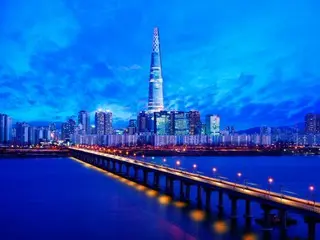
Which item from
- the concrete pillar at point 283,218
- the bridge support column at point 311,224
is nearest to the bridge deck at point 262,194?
the bridge support column at point 311,224

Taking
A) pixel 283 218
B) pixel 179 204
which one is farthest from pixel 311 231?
pixel 179 204

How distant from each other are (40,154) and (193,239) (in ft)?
461

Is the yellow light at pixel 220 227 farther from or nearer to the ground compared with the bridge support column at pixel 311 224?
nearer to the ground

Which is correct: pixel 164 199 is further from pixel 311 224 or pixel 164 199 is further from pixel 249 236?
pixel 311 224

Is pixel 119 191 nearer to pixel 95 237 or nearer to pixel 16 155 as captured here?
pixel 95 237

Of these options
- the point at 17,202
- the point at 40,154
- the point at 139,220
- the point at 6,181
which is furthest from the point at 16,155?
the point at 139,220

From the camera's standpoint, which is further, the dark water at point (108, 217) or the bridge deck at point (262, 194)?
the dark water at point (108, 217)

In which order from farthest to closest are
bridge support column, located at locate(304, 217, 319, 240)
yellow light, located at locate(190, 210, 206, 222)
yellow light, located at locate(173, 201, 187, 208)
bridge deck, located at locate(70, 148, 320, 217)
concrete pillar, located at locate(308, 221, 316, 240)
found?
yellow light, located at locate(173, 201, 187, 208)
yellow light, located at locate(190, 210, 206, 222)
bridge deck, located at locate(70, 148, 320, 217)
concrete pillar, located at locate(308, 221, 316, 240)
bridge support column, located at locate(304, 217, 319, 240)

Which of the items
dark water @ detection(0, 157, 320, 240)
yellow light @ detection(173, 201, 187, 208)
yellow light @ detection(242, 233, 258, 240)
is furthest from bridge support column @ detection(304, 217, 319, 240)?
yellow light @ detection(173, 201, 187, 208)

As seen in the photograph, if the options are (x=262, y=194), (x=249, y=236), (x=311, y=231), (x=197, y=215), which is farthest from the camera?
(x=197, y=215)

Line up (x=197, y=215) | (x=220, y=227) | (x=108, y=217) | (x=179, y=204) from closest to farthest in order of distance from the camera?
(x=220, y=227)
(x=197, y=215)
(x=108, y=217)
(x=179, y=204)

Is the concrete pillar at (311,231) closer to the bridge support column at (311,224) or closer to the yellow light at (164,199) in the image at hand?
the bridge support column at (311,224)

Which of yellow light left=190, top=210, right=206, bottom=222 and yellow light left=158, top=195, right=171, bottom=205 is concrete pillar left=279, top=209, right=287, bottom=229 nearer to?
yellow light left=190, top=210, right=206, bottom=222

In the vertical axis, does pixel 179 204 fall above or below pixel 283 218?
below
